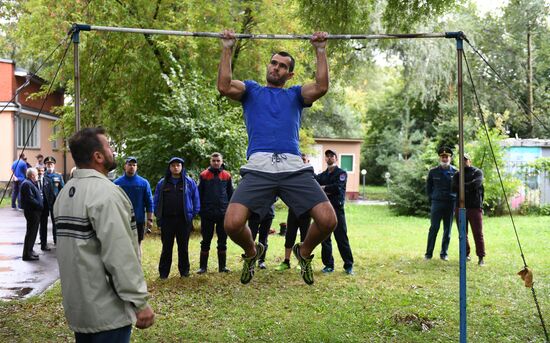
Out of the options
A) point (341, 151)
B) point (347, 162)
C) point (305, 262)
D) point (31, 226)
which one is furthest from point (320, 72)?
point (347, 162)

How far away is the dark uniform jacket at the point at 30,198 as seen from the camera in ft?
32.4

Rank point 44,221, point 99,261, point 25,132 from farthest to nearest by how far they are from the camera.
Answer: point 25,132 → point 44,221 → point 99,261

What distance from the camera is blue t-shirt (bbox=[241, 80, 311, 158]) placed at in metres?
5.05

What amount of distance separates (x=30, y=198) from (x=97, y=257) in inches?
296

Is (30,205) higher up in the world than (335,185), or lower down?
lower down

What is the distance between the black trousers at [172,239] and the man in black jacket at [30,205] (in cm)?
270

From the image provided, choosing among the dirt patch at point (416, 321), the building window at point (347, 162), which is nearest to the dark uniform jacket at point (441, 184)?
the dirt patch at point (416, 321)

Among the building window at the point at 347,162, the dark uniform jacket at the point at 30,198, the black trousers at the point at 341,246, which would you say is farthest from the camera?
the building window at the point at 347,162

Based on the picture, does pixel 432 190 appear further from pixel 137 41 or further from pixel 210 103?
pixel 137 41

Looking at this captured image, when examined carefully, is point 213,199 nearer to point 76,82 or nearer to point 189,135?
point 76,82

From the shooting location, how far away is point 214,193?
8.96m

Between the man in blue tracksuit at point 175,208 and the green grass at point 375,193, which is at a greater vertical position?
the man in blue tracksuit at point 175,208

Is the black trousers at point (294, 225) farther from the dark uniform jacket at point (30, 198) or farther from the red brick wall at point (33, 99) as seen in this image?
the red brick wall at point (33, 99)

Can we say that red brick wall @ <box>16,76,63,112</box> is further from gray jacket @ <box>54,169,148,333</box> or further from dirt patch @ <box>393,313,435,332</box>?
gray jacket @ <box>54,169,148,333</box>
